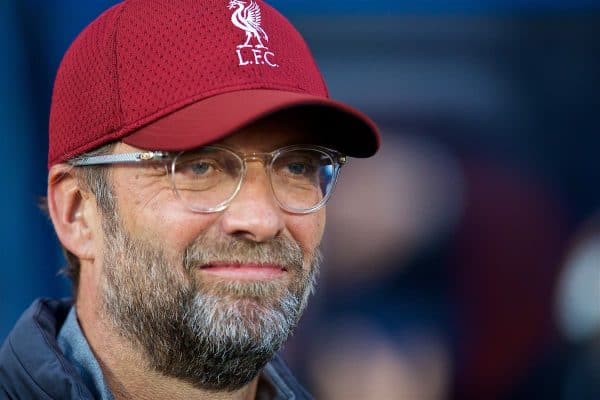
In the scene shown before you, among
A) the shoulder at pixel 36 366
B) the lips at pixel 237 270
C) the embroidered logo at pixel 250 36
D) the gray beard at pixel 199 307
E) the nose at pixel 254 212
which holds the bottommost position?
the shoulder at pixel 36 366

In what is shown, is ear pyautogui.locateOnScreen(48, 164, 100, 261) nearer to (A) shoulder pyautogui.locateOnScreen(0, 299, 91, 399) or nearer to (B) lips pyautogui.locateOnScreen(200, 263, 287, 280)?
(A) shoulder pyautogui.locateOnScreen(0, 299, 91, 399)

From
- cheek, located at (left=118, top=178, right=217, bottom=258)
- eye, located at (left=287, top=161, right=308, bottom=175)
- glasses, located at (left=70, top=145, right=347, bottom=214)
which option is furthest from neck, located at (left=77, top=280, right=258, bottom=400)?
eye, located at (left=287, top=161, right=308, bottom=175)

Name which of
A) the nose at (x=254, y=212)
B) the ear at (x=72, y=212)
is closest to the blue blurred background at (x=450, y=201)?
the ear at (x=72, y=212)

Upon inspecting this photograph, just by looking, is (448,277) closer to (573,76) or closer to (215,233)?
(573,76)

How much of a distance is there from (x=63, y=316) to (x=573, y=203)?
215cm

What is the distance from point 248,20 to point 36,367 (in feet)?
2.78

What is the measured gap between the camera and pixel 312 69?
1.78 metres

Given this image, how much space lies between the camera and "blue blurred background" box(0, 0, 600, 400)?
3082 millimetres

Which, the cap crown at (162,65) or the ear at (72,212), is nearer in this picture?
the cap crown at (162,65)

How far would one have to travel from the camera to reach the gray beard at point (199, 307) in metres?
1.59

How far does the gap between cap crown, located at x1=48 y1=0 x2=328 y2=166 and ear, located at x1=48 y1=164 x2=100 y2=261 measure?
0.04 meters

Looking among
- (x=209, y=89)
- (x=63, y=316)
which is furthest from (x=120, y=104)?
(x=63, y=316)

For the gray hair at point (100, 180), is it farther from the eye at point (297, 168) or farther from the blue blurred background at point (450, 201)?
the blue blurred background at point (450, 201)

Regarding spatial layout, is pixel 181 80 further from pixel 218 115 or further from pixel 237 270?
pixel 237 270
